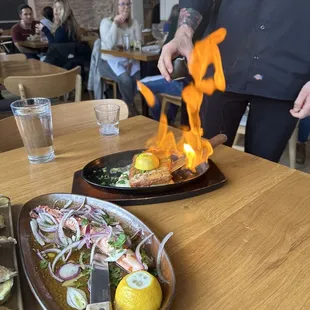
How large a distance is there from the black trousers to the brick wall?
7164 mm

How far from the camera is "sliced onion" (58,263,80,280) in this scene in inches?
21.8

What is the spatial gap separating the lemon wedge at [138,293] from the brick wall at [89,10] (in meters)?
8.01

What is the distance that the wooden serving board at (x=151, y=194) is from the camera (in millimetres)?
750

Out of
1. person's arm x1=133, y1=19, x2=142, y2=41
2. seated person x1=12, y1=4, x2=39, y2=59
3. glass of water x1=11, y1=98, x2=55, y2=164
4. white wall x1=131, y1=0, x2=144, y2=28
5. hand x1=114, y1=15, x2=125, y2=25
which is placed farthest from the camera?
white wall x1=131, y1=0, x2=144, y2=28

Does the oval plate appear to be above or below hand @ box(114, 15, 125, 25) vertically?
below

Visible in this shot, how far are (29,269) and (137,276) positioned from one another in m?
0.17

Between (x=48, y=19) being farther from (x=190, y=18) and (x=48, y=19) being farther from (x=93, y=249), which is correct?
(x=93, y=249)

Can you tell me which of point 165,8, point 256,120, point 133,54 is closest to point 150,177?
point 256,120

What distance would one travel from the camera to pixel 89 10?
7957 millimetres

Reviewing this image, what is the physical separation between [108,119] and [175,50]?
1.01 ft

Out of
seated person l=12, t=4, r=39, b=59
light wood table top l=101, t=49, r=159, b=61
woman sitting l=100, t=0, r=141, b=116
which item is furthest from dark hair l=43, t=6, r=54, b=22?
light wood table top l=101, t=49, r=159, b=61

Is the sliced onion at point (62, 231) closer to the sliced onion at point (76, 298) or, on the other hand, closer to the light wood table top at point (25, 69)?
the sliced onion at point (76, 298)

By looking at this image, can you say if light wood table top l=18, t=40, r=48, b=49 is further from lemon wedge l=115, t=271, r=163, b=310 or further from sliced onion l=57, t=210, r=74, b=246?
lemon wedge l=115, t=271, r=163, b=310

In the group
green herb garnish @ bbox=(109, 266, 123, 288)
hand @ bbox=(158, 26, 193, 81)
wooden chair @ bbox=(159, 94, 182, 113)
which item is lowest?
wooden chair @ bbox=(159, 94, 182, 113)
